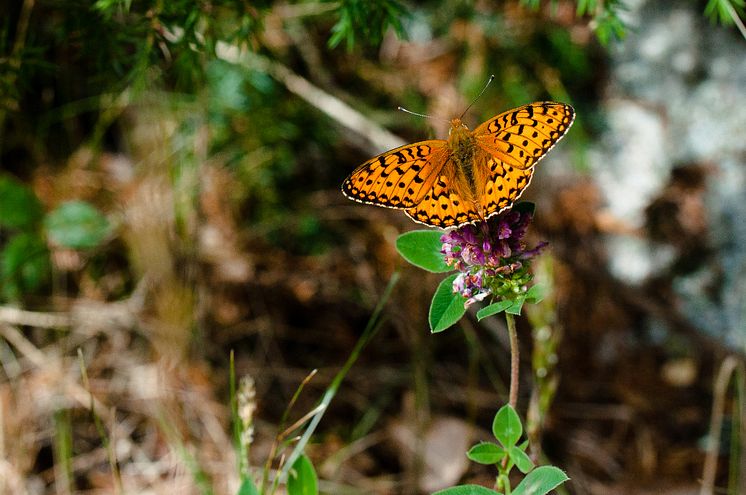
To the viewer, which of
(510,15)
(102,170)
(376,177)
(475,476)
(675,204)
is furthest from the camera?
(102,170)

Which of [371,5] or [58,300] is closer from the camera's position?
[371,5]

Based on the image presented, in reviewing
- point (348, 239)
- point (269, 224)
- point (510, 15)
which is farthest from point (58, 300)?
point (510, 15)

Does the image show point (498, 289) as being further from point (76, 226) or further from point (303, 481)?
point (76, 226)

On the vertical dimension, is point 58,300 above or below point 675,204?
below

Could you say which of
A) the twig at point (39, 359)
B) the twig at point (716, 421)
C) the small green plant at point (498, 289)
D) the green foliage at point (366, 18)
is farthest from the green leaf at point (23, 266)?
the twig at point (716, 421)

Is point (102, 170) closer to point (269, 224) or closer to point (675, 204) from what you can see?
point (269, 224)

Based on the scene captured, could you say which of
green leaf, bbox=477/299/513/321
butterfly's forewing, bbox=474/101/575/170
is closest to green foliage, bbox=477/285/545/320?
green leaf, bbox=477/299/513/321
